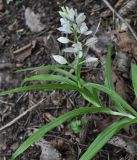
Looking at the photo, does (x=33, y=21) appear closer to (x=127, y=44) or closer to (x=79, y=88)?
(x=127, y=44)

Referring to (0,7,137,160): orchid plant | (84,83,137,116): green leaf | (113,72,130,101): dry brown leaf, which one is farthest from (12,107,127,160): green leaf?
(113,72,130,101): dry brown leaf

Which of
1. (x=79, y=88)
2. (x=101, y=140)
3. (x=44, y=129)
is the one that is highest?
(x=79, y=88)

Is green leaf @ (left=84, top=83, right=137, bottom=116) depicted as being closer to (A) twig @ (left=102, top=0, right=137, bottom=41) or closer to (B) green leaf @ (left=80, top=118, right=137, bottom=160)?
(B) green leaf @ (left=80, top=118, right=137, bottom=160)

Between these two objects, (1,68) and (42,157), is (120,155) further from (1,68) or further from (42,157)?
(1,68)

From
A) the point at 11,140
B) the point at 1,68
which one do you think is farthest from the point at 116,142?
the point at 1,68

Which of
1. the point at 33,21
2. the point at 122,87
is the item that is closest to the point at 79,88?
the point at 122,87

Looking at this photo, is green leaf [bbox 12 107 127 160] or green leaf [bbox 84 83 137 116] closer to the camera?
green leaf [bbox 12 107 127 160]

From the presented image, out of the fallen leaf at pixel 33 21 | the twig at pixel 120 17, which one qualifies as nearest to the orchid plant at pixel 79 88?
the twig at pixel 120 17
